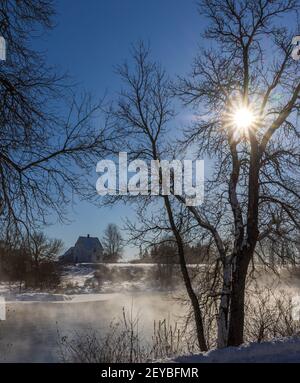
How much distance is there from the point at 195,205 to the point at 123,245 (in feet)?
6.97

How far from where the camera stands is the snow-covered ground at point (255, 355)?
5234 mm

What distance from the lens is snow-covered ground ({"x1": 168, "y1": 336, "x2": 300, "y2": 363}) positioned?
5.23 m

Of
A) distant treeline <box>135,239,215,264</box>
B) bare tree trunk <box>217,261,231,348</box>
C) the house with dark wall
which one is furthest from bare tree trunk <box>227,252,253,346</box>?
the house with dark wall

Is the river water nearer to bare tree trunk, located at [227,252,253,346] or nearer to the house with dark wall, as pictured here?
bare tree trunk, located at [227,252,253,346]

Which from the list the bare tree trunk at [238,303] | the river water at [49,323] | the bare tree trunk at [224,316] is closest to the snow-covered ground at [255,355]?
the bare tree trunk at [238,303]

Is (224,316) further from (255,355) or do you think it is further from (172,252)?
(255,355)

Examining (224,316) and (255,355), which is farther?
(224,316)

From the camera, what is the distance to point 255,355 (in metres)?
5.48

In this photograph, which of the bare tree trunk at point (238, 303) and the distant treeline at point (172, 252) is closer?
the bare tree trunk at point (238, 303)

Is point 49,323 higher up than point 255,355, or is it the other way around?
point 255,355

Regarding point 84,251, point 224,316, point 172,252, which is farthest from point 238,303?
point 84,251

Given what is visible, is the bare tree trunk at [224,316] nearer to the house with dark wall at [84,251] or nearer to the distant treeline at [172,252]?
the distant treeline at [172,252]

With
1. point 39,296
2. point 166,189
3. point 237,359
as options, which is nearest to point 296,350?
point 237,359

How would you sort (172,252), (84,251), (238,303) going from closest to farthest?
1. (238,303)
2. (172,252)
3. (84,251)
